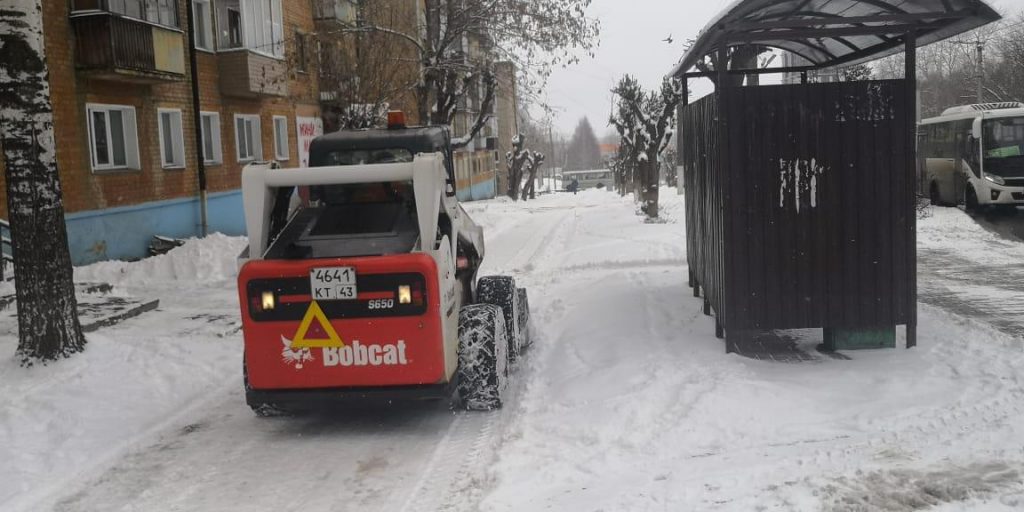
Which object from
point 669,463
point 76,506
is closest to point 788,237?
point 669,463

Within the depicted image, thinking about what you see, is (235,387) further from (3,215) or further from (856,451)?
(3,215)

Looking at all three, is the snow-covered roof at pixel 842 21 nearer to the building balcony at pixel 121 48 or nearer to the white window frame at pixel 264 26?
the building balcony at pixel 121 48

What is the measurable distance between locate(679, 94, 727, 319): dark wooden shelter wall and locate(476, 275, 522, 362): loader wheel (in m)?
1.87

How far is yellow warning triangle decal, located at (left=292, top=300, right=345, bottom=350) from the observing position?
6191 mm

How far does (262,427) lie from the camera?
690cm

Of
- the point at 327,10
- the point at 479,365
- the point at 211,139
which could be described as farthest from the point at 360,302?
the point at 327,10

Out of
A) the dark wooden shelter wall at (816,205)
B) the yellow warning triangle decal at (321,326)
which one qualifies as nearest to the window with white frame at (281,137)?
the dark wooden shelter wall at (816,205)

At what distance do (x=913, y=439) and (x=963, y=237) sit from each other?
1363 centimetres

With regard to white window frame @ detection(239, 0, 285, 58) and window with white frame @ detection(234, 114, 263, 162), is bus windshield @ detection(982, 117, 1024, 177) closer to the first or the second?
white window frame @ detection(239, 0, 285, 58)

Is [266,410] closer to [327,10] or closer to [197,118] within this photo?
[197,118]

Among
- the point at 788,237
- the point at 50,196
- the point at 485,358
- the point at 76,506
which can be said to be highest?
the point at 50,196

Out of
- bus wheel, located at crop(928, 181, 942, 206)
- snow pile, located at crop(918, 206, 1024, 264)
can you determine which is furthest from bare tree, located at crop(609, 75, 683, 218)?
bus wheel, located at crop(928, 181, 942, 206)

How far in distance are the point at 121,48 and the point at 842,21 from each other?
13.8 meters

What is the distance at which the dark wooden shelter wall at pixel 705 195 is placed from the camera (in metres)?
7.99
